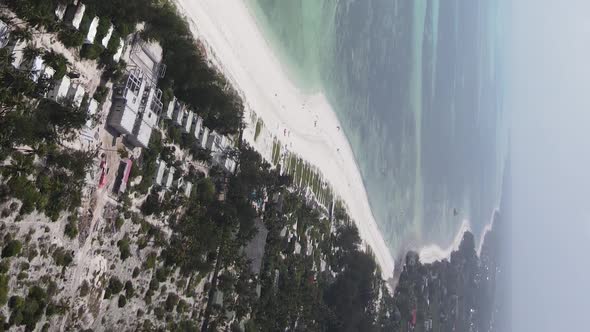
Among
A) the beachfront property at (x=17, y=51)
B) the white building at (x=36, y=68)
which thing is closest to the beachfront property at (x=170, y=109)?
the white building at (x=36, y=68)

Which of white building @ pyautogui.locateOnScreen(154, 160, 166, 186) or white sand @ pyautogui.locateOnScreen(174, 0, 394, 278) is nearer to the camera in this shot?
white building @ pyautogui.locateOnScreen(154, 160, 166, 186)

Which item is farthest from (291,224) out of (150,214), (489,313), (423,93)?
(489,313)

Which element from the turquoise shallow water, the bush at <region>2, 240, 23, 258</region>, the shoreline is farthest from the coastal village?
the shoreline

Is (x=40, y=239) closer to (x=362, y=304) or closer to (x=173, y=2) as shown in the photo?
(x=173, y=2)

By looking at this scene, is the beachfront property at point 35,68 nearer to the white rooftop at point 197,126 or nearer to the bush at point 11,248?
the bush at point 11,248

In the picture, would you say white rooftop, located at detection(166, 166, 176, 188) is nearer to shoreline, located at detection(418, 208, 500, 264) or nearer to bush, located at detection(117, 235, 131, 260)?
bush, located at detection(117, 235, 131, 260)

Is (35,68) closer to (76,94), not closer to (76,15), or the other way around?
(76,94)
